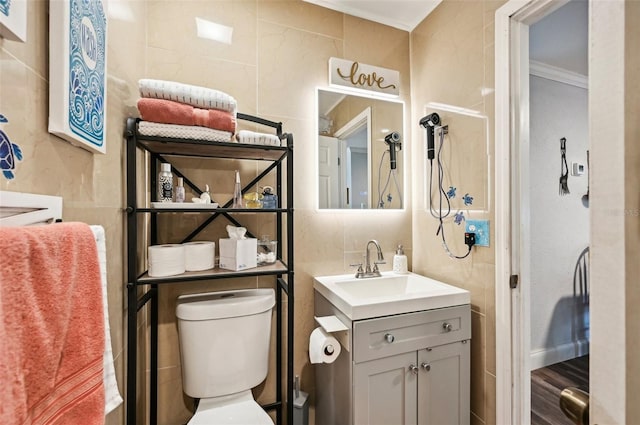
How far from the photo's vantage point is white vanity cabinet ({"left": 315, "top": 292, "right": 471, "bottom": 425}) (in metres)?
1.14

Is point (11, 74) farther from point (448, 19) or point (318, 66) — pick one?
point (448, 19)

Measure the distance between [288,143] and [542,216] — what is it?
2.15m

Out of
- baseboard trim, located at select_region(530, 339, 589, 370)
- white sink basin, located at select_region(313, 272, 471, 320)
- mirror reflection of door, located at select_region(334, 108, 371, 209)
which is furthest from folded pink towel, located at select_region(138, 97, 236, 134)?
baseboard trim, located at select_region(530, 339, 589, 370)

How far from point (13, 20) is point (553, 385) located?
308 centimetres

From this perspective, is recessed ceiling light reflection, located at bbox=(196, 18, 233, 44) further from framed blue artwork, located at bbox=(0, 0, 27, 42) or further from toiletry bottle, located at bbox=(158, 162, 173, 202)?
framed blue artwork, located at bbox=(0, 0, 27, 42)

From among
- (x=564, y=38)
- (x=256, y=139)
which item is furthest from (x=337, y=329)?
(x=564, y=38)

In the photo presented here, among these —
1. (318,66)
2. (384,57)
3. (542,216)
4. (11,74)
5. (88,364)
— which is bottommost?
(88,364)

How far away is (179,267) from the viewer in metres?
1.14

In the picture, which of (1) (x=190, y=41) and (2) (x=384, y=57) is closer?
(1) (x=190, y=41)

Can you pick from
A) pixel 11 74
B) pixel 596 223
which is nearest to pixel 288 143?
pixel 11 74

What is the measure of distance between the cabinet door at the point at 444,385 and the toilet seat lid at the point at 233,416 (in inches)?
26.5

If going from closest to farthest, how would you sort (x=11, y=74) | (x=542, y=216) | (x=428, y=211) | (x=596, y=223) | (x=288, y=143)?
(x=596, y=223) < (x=11, y=74) < (x=288, y=143) < (x=428, y=211) < (x=542, y=216)

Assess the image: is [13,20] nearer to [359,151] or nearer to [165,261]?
[165,261]

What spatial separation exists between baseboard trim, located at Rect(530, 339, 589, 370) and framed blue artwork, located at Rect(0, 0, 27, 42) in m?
3.09
